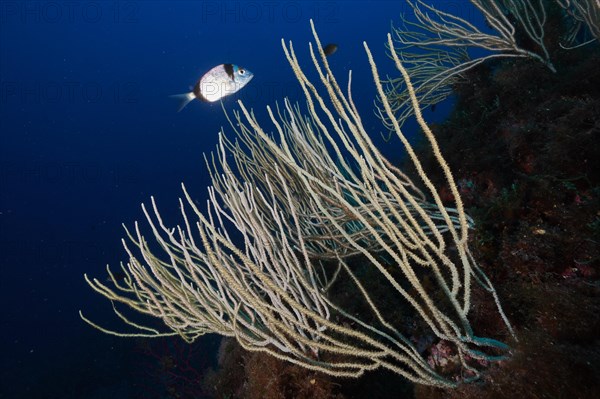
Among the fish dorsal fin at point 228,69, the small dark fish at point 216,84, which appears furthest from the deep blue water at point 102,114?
the fish dorsal fin at point 228,69

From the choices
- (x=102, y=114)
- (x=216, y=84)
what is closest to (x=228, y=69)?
(x=216, y=84)

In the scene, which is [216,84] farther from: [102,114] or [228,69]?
[102,114]

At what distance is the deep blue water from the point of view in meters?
34.2

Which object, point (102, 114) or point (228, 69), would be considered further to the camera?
point (102, 114)

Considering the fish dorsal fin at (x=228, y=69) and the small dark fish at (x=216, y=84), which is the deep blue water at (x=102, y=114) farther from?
the fish dorsal fin at (x=228, y=69)

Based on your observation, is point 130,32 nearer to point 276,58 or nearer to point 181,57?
point 181,57

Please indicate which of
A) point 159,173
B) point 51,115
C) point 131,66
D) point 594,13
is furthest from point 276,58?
point 594,13

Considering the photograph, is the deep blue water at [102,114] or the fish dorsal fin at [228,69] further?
the deep blue water at [102,114]

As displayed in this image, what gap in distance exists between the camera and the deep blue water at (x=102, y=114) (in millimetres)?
34188

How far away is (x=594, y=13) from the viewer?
126 inches

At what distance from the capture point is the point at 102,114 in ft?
214

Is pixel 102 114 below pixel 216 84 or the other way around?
the other way around

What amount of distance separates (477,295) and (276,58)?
3126 inches

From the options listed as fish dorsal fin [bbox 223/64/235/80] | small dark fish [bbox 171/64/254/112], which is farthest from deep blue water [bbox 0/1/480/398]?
fish dorsal fin [bbox 223/64/235/80]
